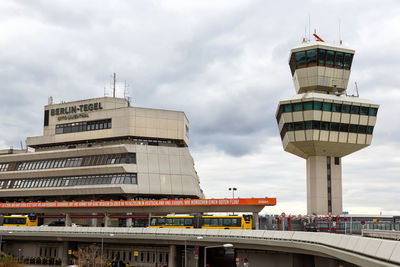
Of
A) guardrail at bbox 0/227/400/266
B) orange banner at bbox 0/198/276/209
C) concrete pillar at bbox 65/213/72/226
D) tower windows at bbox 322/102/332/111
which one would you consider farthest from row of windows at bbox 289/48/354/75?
concrete pillar at bbox 65/213/72/226

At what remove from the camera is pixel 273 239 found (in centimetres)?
4912

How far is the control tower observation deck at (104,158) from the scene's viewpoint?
8644 centimetres

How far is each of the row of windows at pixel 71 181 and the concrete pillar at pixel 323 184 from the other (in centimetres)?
3324

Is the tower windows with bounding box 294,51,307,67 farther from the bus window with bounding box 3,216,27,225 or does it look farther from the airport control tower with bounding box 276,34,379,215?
the bus window with bounding box 3,216,27,225

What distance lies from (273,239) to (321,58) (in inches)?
1809

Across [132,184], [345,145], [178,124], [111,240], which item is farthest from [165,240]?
[345,145]

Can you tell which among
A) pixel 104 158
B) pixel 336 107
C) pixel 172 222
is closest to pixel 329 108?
pixel 336 107

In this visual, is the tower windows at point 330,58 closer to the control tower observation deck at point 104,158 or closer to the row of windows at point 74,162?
the control tower observation deck at point 104,158

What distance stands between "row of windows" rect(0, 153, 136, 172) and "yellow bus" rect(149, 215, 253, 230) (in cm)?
2119

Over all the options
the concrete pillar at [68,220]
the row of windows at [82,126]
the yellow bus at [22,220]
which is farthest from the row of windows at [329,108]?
the yellow bus at [22,220]

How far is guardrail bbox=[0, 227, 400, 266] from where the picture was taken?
25258mm

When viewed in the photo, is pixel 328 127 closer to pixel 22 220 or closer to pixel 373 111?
pixel 373 111

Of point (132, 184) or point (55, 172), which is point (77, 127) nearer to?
point (55, 172)

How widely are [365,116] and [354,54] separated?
40.7 feet
